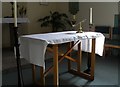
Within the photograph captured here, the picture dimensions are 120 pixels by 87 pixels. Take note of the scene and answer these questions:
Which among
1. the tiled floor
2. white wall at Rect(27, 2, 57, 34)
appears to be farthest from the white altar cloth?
white wall at Rect(27, 2, 57, 34)

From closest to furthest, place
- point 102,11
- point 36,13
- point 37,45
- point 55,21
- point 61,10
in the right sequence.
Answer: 1. point 37,45
2. point 102,11
3. point 55,21
4. point 36,13
5. point 61,10

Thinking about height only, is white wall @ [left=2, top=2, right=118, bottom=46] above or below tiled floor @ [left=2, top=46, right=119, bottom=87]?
above

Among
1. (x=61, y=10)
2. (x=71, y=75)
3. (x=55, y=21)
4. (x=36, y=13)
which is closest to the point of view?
(x=71, y=75)

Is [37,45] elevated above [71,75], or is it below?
above

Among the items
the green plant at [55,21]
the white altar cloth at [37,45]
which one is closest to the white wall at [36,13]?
the green plant at [55,21]

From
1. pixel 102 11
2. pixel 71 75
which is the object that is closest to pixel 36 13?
pixel 102 11

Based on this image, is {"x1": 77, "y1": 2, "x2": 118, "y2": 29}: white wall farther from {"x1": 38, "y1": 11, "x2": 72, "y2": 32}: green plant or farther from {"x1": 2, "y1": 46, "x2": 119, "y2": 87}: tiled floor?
{"x1": 2, "y1": 46, "x2": 119, "y2": 87}: tiled floor

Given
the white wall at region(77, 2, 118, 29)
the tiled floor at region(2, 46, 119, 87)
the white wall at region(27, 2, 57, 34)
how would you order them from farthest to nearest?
the white wall at region(27, 2, 57, 34) → the white wall at region(77, 2, 118, 29) → the tiled floor at region(2, 46, 119, 87)

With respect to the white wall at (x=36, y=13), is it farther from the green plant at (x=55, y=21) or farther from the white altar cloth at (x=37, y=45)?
the white altar cloth at (x=37, y=45)

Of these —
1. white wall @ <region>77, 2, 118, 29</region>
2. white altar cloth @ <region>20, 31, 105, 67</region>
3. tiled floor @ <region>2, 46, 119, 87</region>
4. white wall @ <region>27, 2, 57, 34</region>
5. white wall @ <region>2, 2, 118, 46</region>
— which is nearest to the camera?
white altar cloth @ <region>20, 31, 105, 67</region>

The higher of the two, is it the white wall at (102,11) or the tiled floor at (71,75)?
the white wall at (102,11)

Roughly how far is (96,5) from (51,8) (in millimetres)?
1710

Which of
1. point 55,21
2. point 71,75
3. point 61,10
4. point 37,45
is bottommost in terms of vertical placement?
point 71,75

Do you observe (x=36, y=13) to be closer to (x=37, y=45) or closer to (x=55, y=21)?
(x=55, y=21)
